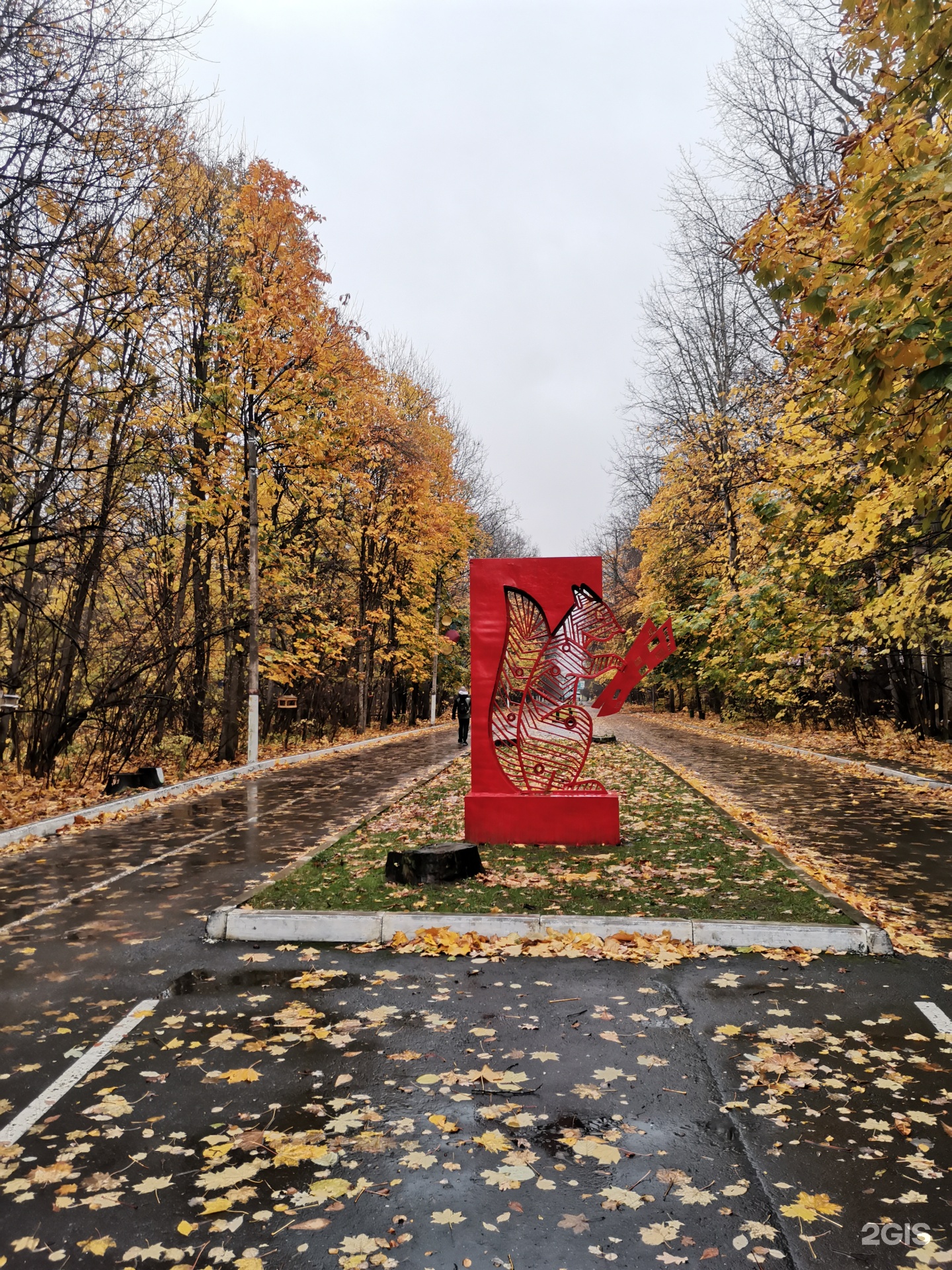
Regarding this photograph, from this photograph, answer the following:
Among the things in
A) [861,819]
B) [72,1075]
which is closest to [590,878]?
[72,1075]

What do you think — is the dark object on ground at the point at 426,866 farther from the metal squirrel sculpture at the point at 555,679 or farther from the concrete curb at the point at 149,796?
the concrete curb at the point at 149,796


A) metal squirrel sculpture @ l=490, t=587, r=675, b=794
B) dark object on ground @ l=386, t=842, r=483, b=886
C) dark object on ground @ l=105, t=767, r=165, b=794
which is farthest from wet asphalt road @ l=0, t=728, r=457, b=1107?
metal squirrel sculpture @ l=490, t=587, r=675, b=794

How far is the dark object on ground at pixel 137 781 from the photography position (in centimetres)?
1392

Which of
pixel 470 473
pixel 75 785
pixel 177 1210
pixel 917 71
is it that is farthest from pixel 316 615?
pixel 470 473

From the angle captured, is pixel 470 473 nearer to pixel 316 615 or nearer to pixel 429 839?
pixel 316 615

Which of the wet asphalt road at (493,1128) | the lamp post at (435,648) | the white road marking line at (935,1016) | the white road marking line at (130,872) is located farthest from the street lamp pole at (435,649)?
the white road marking line at (935,1016)

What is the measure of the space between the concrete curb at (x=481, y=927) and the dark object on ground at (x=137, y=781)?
8.12m

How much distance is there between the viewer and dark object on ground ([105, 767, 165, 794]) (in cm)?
1392

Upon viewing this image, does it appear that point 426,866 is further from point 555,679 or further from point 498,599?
point 498,599

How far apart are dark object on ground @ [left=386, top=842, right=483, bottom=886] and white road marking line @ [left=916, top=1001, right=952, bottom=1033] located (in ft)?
13.2

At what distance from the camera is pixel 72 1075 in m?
4.28

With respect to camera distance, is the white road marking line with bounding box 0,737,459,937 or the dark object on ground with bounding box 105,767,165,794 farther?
the dark object on ground with bounding box 105,767,165,794

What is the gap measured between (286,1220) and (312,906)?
3.91 meters

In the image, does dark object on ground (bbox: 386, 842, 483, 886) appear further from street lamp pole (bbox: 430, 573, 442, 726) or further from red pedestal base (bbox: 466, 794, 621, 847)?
street lamp pole (bbox: 430, 573, 442, 726)
